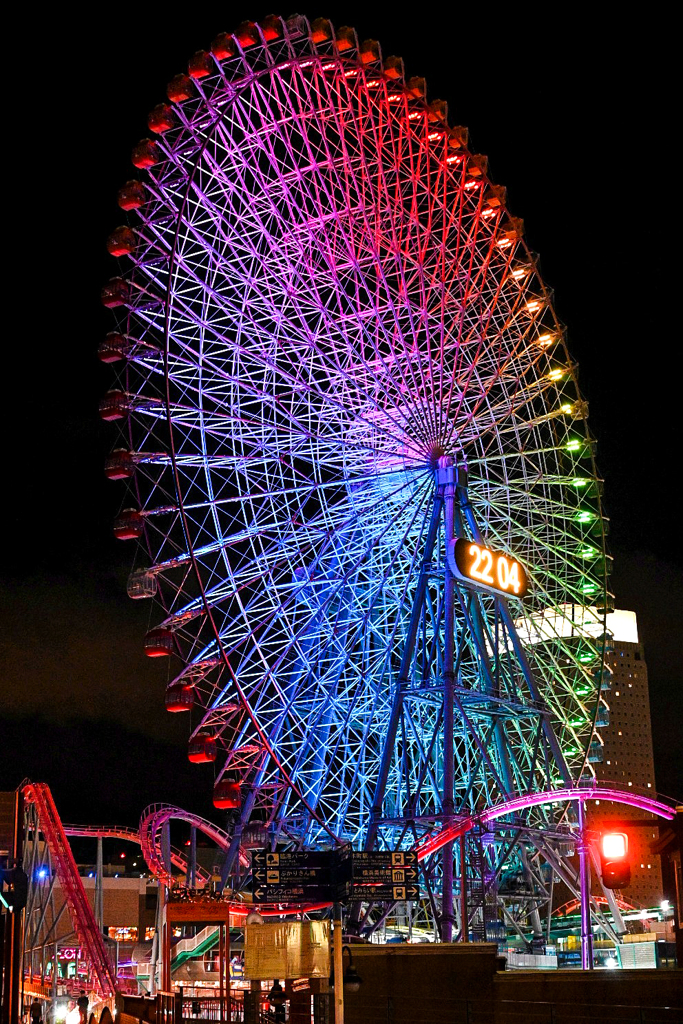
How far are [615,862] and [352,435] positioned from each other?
2077 centimetres

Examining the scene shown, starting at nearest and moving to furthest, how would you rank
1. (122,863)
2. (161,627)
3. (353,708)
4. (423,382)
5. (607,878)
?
(607,878), (161,627), (423,382), (353,708), (122,863)

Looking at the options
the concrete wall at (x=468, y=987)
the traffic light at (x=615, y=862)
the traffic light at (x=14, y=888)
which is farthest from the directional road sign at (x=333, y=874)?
the traffic light at (x=14, y=888)

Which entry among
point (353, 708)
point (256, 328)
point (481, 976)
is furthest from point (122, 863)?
point (481, 976)

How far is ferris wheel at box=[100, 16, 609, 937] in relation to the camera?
37.4m

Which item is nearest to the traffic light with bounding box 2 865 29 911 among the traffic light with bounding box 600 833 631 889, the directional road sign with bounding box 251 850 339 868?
the directional road sign with bounding box 251 850 339 868

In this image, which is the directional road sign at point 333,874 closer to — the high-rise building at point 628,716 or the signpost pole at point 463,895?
the signpost pole at point 463,895

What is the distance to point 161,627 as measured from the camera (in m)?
37.5

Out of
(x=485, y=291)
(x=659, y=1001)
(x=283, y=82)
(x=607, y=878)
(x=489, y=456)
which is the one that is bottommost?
(x=659, y=1001)

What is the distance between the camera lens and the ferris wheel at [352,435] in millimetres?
37375

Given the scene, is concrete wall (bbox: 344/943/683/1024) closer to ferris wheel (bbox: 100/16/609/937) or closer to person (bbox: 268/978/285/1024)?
person (bbox: 268/978/285/1024)

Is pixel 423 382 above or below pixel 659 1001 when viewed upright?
above

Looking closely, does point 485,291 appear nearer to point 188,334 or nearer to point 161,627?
point 188,334

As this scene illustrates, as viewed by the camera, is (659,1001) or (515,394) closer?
(659,1001)

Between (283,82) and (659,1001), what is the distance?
27.5 meters
